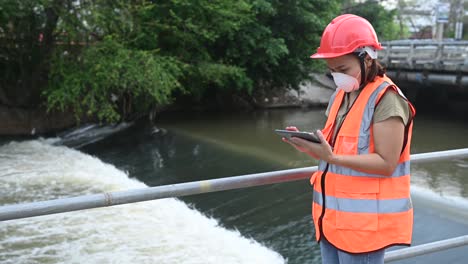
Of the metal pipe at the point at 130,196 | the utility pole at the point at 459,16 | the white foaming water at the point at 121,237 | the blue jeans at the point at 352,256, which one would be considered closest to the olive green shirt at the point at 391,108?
the blue jeans at the point at 352,256

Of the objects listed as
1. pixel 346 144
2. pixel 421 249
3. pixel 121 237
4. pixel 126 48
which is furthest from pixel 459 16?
pixel 346 144

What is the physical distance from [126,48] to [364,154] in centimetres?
1381

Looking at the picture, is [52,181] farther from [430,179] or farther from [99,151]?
[430,179]

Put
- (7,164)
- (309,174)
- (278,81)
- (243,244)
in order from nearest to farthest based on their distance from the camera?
(309,174), (243,244), (7,164), (278,81)

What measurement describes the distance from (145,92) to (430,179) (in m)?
8.34

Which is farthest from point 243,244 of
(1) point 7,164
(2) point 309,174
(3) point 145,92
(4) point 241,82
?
(4) point 241,82

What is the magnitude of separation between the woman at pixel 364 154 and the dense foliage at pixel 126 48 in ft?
40.0

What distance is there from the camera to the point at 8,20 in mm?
13352

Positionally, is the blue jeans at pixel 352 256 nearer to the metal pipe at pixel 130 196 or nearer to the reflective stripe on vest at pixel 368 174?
the reflective stripe on vest at pixel 368 174

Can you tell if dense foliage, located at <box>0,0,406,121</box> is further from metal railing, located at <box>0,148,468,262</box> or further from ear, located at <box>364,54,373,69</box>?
ear, located at <box>364,54,373,69</box>

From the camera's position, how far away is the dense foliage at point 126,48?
1366cm

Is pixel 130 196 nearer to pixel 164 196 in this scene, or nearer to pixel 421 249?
pixel 164 196

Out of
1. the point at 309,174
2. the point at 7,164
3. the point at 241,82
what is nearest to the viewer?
the point at 309,174

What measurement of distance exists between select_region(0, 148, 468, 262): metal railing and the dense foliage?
11682 mm
